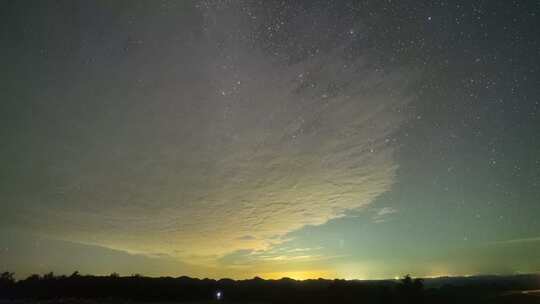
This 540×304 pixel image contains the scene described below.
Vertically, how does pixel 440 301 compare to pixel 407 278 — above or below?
below

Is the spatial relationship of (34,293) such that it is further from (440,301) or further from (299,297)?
(440,301)

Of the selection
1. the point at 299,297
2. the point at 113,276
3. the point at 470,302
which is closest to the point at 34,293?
the point at 113,276

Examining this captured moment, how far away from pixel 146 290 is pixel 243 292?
1355 centimetres

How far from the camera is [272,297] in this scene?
4603cm

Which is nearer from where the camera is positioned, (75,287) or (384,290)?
(384,290)

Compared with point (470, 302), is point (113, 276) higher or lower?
higher

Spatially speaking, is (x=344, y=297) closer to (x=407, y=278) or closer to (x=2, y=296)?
(x=407, y=278)

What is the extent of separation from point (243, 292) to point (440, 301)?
2652 centimetres

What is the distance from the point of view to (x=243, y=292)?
177 ft

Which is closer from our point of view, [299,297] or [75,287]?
[299,297]

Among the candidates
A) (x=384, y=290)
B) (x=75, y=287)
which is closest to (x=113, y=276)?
(x=75, y=287)

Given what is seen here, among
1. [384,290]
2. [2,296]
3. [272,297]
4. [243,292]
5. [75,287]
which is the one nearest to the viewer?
[384,290]

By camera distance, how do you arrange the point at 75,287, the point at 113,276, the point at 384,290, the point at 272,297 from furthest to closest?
the point at 113,276
the point at 75,287
the point at 272,297
the point at 384,290

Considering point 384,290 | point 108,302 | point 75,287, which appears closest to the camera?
point 108,302
